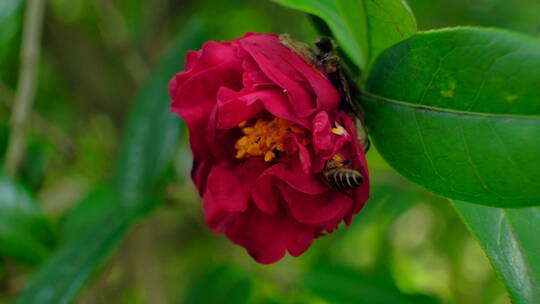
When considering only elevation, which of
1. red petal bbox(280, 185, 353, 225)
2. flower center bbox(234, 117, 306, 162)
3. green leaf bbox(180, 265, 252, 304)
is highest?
flower center bbox(234, 117, 306, 162)

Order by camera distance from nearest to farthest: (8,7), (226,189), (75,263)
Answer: (226,189) → (75,263) → (8,7)

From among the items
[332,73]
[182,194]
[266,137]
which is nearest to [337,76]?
[332,73]

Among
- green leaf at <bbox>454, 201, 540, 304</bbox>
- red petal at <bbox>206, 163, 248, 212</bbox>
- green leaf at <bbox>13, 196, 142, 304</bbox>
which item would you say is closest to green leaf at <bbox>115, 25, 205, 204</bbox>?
green leaf at <bbox>13, 196, 142, 304</bbox>

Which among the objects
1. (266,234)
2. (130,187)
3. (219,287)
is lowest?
(219,287)

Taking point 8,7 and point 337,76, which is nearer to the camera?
point 337,76

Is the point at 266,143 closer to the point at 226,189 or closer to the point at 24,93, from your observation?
the point at 226,189

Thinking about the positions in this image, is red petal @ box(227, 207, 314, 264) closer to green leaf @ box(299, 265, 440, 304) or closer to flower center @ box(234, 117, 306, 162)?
flower center @ box(234, 117, 306, 162)

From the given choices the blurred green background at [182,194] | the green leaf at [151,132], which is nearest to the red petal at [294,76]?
the blurred green background at [182,194]
